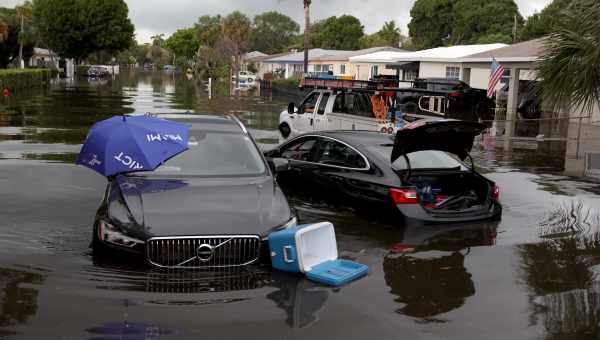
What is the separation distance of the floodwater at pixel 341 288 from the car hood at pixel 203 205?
44cm

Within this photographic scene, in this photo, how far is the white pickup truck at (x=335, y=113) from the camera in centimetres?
1488

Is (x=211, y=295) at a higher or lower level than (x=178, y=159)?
lower

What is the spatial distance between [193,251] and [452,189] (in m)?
4.39

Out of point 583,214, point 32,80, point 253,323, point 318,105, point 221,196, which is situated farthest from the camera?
point 32,80

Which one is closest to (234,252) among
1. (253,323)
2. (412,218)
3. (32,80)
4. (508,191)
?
(253,323)

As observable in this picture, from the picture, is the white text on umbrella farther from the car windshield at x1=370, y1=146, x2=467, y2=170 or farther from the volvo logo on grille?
the car windshield at x1=370, y1=146, x2=467, y2=170

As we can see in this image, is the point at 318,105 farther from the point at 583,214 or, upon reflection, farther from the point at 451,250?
the point at 451,250

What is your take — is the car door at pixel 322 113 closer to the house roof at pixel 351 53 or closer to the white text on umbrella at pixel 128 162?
the white text on umbrella at pixel 128 162

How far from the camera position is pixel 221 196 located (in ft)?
21.5

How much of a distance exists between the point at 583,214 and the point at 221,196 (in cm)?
637

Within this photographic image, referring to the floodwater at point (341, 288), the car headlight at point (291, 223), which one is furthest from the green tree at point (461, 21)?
the car headlight at point (291, 223)

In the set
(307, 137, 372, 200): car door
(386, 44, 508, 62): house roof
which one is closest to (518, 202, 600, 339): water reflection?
(307, 137, 372, 200): car door

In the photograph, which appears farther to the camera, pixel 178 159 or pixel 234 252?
pixel 178 159

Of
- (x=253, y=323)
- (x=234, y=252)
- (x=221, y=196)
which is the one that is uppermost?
(x=221, y=196)
